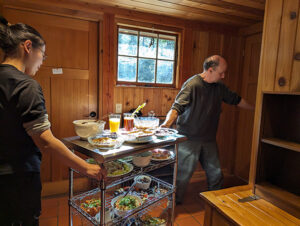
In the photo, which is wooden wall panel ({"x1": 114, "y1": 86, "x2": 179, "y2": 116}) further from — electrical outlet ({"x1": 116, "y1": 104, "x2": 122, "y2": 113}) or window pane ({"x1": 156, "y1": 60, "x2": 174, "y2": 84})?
window pane ({"x1": 156, "y1": 60, "x2": 174, "y2": 84})

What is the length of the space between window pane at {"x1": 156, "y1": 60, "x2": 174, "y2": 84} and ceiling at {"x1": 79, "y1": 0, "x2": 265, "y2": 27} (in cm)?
63

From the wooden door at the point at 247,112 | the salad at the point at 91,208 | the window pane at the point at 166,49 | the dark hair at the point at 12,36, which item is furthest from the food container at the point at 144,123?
the wooden door at the point at 247,112

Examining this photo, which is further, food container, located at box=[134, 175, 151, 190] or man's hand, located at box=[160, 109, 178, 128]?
man's hand, located at box=[160, 109, 178, 128]

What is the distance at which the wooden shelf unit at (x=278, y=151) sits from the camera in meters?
1.33

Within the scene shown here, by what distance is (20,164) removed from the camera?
3.51 feet

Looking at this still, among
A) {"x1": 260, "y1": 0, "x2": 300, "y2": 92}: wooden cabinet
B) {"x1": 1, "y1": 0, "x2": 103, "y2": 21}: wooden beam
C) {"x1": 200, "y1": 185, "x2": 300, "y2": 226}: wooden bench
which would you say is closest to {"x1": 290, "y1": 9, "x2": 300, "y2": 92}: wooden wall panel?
{"x1": 260, "y1": 0, "x2": 300, "y2": 92}: wooden cabinet

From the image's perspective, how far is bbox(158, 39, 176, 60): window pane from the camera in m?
2.91

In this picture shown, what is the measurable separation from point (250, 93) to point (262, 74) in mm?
1885

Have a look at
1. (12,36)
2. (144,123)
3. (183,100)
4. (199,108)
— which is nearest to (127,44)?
(183,100)

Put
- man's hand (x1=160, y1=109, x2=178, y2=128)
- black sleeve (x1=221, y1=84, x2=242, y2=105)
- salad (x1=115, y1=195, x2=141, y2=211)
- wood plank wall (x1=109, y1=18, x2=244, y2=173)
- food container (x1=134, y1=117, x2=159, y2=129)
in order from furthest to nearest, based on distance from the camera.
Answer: wood plank wall (x1=109, y1=18, x2=244, y2=173), black sleeve (x1=221, y1=84, x2=242, y2=105), man's hand (x1=160, y1=109, x2=178, y2=128), food container (x1=134, y1=117, x2=159, y2=129), salad (x1=115, y1=195, x2=141, y2=211)

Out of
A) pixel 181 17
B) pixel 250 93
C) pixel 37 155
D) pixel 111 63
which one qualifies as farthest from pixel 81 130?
pixel 250 93

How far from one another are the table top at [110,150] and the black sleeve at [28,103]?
34 centimetres

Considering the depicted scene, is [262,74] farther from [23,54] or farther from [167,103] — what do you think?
[167,103]

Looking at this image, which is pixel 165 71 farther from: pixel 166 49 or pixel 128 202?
pixel 128 202
